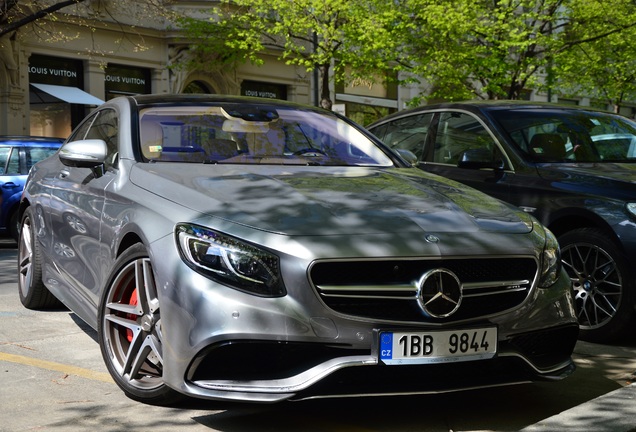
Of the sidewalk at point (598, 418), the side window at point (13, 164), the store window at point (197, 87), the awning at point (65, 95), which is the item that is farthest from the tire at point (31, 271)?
the store window at point (197, 87)

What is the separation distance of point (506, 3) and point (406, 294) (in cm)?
2117

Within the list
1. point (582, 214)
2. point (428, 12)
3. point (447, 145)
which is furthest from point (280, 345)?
point (428, 12)

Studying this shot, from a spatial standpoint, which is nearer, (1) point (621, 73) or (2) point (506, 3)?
(2) point (506, 3)

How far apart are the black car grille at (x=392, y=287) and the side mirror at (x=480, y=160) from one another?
10.4 ft

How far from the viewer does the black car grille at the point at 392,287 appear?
3.95 m

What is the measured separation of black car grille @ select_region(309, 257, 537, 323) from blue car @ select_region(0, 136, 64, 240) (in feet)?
37.7

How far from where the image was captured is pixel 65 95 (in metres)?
25.4

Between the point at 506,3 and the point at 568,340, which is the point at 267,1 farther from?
the point at 568,340

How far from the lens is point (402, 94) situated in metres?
36.4

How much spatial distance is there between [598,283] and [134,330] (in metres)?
3.34

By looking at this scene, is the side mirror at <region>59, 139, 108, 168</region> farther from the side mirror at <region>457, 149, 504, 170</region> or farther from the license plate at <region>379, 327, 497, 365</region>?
the side mirror at <region>457, 149, 504, 170</region>

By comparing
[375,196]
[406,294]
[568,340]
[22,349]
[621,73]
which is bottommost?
[22,349]

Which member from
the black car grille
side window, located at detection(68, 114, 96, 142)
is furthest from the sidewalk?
side window, located at detection(68, 114, 96, 142)

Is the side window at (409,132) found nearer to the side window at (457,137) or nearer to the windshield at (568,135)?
the side window at (457,137)
